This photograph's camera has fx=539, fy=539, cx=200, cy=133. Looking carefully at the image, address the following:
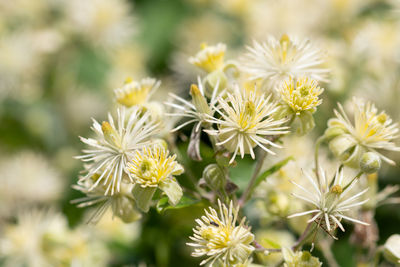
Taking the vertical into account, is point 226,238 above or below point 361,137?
below

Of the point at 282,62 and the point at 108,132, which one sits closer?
the point at 108,132

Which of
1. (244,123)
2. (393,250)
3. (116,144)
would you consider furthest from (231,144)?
(393,250)

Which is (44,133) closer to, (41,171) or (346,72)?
(41,171)

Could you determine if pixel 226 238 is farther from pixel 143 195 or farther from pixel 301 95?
pixel 301 95

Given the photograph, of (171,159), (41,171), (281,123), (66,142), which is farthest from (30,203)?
(281,123)

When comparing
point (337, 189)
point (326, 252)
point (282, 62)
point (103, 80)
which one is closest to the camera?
point (337, 189)

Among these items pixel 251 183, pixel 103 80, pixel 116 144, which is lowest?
pixel 251 183

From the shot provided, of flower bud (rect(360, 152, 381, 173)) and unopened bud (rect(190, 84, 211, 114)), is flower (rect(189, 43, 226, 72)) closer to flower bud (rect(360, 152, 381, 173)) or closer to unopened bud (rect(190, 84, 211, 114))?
unopened bud (rect(190, 84, 211, 114))
